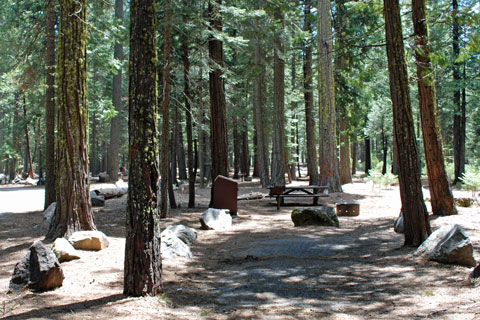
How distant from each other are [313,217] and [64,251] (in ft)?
20.8

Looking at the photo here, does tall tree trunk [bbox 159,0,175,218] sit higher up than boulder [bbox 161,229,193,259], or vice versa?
tall tree trunk [bbox 159,0,175,218]

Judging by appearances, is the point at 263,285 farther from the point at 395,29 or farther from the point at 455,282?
the point at 395,29

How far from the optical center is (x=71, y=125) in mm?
7969

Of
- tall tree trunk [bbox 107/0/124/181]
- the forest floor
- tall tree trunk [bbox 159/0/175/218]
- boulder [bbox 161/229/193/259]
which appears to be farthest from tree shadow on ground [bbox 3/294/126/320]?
tall tree trunk [bbox 107/0/124/181]

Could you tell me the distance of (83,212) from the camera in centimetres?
811

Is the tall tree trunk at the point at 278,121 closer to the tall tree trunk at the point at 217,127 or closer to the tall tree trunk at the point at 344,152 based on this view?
the tall tree trunk at the point at 344,152

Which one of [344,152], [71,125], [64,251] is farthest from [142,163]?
[344,152]

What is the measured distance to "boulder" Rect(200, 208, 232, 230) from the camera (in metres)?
10.8

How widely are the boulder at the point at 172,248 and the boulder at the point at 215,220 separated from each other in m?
2.84

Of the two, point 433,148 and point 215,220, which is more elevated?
point 433,148

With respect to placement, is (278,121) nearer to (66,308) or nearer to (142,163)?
(142,163)

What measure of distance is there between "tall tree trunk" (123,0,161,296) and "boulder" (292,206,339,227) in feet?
21.6

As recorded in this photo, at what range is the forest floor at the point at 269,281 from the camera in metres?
4.63

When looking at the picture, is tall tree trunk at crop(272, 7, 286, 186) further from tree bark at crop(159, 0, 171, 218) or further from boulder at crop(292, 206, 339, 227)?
tree bark at crop(159, 0, 171, 218)
